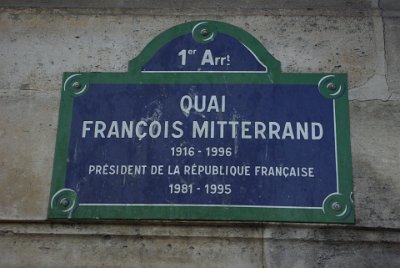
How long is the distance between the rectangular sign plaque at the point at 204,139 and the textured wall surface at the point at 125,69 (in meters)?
0.06

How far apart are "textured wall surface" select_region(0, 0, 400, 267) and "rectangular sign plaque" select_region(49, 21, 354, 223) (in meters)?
0.06

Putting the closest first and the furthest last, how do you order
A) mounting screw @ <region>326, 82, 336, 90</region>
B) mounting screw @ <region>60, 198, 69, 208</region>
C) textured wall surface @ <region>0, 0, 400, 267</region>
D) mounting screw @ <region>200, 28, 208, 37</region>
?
1. textured wall surface @ <region>0, 0, 400, 267</region>
2. mounting screw @ <region>60, 198, 69, 208</region>
3. mounting screw @ <region>326, 82, 336, 90</region>
4. mounting screw @ <region>200, 28, 208, 37</region>

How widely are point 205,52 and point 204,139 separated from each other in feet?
1.55

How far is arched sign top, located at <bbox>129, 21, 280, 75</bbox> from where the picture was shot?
3.42m

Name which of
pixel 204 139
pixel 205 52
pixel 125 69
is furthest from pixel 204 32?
pixel 204 139

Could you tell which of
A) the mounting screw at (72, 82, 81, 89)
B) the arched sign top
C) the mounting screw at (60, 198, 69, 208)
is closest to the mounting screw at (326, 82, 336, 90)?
the arched sign top

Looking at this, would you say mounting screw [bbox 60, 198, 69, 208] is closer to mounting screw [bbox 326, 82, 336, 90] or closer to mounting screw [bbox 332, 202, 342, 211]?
mounting screw [bbox 332, 202, 342, 211]

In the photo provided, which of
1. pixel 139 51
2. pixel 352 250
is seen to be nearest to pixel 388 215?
pixel 352 250

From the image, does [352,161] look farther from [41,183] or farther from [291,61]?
[41,183]

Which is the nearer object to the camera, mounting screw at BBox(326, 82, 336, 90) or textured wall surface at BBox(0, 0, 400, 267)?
textured wall surface at BBox(0, 0, 400, 267)

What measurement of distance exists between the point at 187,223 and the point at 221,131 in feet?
1.51

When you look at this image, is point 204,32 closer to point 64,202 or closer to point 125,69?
point 125,69

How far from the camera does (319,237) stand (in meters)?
3.09

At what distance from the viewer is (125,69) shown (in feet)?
11.3
